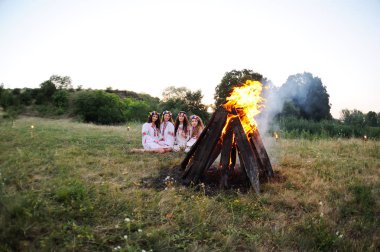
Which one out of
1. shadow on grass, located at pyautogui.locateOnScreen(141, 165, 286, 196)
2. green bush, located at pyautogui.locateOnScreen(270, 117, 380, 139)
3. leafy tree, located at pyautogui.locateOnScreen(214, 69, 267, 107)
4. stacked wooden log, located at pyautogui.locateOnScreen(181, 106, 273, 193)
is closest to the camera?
shadow on grass, located at pyautogui.locateOnScreen(141, 165, 286, 196)

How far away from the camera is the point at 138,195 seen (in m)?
4.90

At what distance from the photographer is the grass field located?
3.53m

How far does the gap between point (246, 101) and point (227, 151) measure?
1.33 meters

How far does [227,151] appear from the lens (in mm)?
5945

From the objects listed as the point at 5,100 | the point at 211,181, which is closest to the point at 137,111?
the point at 5,100

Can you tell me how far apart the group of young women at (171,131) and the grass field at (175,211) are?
341cm

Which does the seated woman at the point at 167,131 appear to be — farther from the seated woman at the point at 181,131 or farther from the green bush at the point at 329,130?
the green bush at the point at 329,130

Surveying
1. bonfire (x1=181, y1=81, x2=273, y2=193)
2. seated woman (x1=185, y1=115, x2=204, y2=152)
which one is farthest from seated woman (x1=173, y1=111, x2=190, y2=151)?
bonfire (x1=181, y1=81, x2=273, y2=193)

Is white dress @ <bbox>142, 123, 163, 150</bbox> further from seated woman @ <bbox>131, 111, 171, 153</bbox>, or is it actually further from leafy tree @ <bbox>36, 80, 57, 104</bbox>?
leafy tree @ <bbox>36, 80, 57, 104</bbox>

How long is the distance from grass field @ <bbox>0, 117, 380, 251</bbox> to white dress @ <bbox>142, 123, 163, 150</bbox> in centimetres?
310

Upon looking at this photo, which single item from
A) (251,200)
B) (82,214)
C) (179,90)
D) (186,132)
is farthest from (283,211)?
(179,90)

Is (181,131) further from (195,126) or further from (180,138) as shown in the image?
(195,126)

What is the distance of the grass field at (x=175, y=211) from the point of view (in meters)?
3.53

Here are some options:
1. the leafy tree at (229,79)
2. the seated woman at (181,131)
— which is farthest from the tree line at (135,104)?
the seated woman at (181,131)
